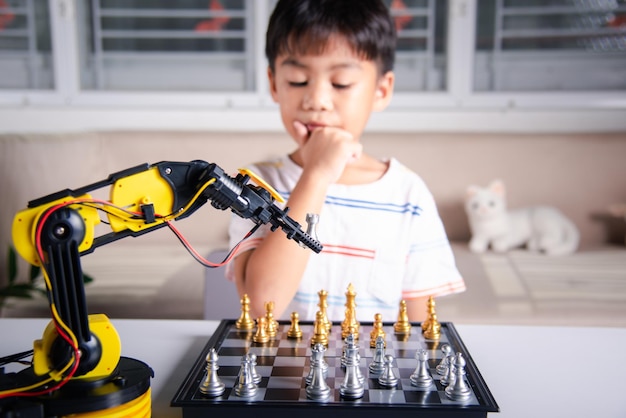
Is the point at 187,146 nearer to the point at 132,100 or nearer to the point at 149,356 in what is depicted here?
the point at 132,100

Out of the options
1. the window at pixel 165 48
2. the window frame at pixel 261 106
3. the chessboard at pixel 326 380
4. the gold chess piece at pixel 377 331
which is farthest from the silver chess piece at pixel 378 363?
the window at pixel 165 48

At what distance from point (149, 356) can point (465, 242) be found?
1980mm

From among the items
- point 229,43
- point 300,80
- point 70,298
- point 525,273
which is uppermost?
point 229,43

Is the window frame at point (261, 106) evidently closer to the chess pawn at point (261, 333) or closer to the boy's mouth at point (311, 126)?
the boy's mouth at point (311, 126)

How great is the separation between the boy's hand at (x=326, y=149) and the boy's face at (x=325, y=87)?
0.01 meters

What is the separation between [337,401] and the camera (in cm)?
64

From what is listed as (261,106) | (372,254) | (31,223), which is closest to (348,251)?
(372,254)

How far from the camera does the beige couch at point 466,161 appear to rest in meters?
2.68

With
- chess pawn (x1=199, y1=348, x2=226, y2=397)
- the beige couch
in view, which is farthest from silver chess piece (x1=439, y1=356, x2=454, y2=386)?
the beige couch

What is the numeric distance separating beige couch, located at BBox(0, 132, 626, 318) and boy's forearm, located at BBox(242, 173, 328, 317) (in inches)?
62.6

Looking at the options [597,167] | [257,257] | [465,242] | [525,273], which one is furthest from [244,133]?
[257,257]

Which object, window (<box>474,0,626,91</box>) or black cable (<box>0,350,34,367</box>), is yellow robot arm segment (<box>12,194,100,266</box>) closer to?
black cable (<box>0,350,34,367</box>)

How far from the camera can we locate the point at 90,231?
589 millimetres

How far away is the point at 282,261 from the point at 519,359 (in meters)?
0.40
